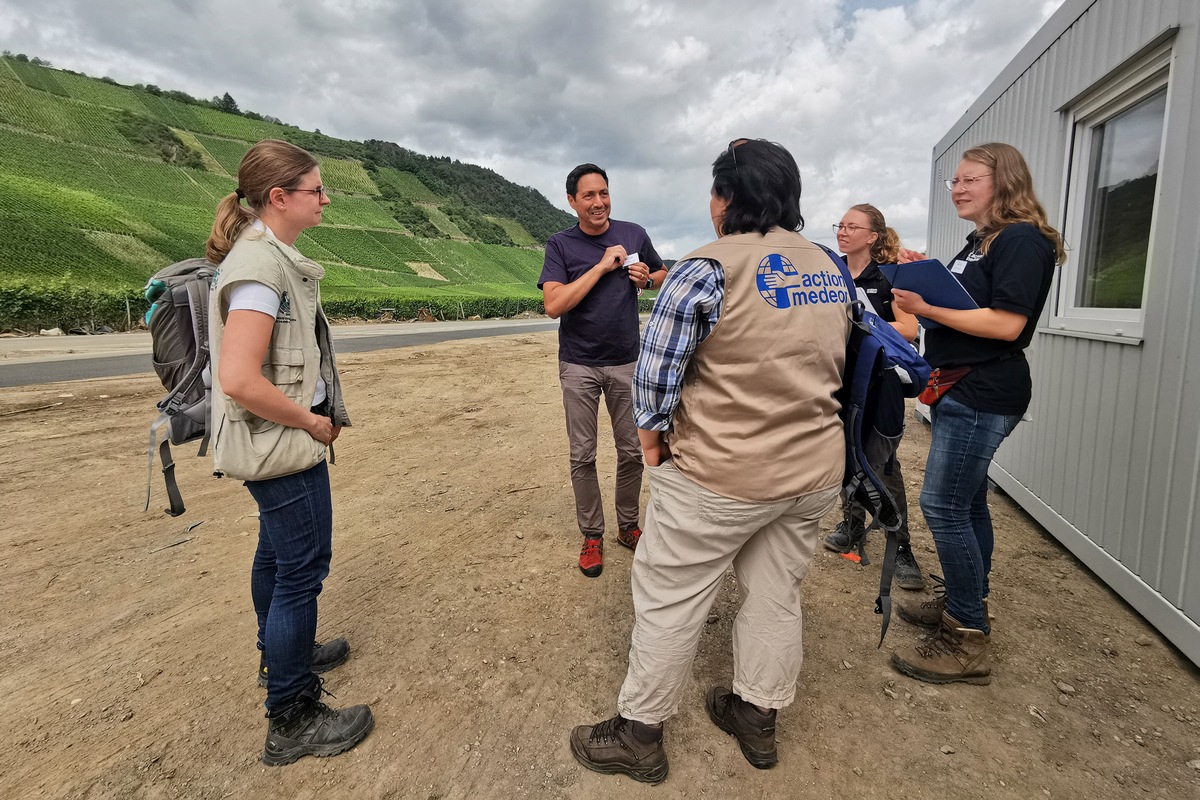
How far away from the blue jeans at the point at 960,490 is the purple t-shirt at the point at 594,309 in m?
1.61

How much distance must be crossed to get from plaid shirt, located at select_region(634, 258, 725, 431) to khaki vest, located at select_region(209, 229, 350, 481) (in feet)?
3.53

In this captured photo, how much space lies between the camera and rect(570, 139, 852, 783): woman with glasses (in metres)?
1.53

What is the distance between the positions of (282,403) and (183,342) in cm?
54

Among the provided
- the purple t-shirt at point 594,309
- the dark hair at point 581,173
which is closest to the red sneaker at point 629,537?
the purple t-shirt at point 594,309

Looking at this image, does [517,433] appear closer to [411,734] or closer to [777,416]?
[411,734]

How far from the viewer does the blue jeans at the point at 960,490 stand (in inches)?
86.7

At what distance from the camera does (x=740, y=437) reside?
1588 millimetres

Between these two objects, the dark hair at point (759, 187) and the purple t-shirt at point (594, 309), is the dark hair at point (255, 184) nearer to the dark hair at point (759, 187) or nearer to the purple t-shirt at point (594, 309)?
the dark hair at point (759, 187)

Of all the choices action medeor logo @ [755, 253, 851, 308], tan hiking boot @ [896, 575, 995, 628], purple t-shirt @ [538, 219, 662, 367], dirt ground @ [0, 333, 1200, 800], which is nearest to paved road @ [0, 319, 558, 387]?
dirt ground @ [0, 333, 1200, 800]

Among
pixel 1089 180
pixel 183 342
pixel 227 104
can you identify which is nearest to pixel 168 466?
pixel 183 342

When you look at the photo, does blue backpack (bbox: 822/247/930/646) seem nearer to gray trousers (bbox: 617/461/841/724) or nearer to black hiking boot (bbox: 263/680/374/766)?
gray trousers (bbox: 617/461/841/724)

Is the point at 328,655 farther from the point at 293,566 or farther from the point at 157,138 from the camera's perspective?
the point at 157,138

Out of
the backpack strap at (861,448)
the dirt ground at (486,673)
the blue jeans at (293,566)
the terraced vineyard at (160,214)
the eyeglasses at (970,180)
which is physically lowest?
the dirt ground at (486,673)

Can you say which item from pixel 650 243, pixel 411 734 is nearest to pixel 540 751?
pixel 411 734
